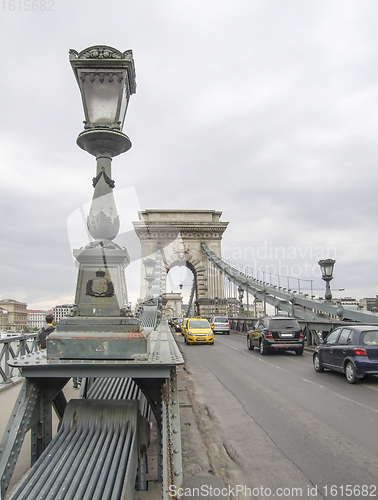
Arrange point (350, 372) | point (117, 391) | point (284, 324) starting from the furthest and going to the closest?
point (284, 324) → point (350, 372) → point (117, 391)

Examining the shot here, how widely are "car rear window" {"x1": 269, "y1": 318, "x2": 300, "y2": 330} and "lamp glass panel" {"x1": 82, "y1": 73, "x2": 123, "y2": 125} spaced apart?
12.4m

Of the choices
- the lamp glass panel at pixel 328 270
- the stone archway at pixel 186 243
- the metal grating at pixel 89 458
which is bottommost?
the metal grating at pixel 89 458

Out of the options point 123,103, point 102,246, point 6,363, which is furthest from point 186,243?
point 102,246

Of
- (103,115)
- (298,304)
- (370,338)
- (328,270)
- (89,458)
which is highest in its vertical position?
(103,115)

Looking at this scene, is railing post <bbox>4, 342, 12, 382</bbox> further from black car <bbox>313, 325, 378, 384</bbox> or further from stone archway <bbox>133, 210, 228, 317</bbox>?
stone archway <bbox>133, 210, 228, 317</bbox>

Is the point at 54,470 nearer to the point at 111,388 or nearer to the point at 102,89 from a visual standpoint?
the point at 111,388

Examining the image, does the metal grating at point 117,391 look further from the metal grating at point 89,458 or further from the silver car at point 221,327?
the silver car at point 221,327

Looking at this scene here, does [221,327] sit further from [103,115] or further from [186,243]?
[103,115]

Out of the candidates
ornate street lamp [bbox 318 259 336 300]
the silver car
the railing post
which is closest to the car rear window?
ornate street lamp [bbox 318 259 336 300]

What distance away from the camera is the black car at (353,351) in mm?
8781

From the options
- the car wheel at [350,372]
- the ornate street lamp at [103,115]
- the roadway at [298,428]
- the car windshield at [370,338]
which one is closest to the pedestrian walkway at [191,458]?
the roadway at [298,428]

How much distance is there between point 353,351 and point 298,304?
10.4 meters

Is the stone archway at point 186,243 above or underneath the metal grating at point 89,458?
above

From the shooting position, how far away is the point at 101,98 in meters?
4.05
